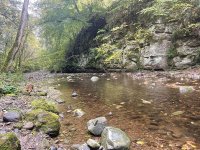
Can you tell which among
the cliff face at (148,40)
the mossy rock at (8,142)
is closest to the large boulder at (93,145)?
the mossy rock at (8,142)

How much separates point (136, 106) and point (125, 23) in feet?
37.1

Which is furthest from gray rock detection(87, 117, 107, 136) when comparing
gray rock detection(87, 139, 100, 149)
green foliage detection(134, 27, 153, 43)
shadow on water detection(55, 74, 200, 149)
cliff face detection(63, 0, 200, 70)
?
green foliage detection(134, 27, 153, 43)

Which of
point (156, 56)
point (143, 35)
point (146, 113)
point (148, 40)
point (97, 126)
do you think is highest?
point (143, 35)

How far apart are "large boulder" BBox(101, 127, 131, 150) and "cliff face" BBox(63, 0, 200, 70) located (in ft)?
32.7

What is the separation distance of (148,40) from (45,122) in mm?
11685

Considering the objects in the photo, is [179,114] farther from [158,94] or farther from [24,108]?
[24,108]

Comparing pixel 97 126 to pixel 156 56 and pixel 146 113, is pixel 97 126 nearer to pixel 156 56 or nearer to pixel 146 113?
pixel 146 113

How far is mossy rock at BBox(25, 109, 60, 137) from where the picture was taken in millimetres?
4473

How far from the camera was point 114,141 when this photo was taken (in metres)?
3.78

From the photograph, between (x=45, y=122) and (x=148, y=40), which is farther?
(x=148, y=40)

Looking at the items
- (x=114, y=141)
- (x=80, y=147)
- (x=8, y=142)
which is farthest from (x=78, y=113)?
(x=8, y=142)

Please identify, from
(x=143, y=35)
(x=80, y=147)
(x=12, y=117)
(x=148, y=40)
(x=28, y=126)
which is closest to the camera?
(x=80, y=147)

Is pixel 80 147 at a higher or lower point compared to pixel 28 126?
lower

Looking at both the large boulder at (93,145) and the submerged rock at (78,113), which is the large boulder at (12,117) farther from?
the large boulder at (93,145)
